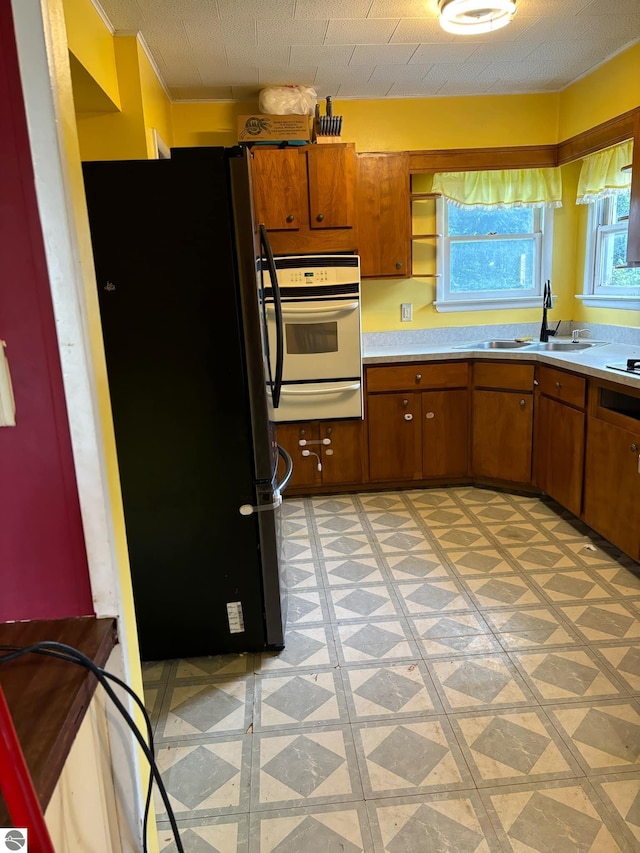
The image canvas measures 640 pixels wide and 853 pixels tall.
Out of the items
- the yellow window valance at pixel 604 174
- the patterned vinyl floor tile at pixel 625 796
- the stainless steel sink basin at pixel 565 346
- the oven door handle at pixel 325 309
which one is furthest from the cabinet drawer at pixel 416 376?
the patterned vinyl floor tile at pixel 625 796

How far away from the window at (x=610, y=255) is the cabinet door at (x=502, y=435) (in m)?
0.92

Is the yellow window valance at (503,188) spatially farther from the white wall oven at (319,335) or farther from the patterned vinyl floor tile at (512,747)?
the patterned vinyl floor tile at (512,747)

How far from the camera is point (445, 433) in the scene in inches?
149

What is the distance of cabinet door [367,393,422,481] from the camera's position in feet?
12.2

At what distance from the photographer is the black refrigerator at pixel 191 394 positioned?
1843 millimetres

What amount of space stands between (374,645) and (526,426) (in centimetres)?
186

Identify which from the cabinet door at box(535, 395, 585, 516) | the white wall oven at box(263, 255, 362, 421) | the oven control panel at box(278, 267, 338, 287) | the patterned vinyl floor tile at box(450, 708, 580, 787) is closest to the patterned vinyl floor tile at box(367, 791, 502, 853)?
the patterned vinyl floor tile at box(450, 708, 580, 787)

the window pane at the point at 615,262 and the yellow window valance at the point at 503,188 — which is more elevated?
the yellow window valance at the point at 503,188

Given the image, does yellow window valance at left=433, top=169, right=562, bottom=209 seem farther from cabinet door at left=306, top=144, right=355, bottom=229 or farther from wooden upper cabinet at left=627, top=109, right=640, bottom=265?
wooden upper cabinet at left=627, top=109, right=640, bottom=265

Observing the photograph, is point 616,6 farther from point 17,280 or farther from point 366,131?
point 17,280

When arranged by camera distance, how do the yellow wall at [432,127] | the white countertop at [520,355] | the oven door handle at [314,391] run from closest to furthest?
the yellow wall at [432,127], the white countertop at [520,355], the oven door handle at [314,391]

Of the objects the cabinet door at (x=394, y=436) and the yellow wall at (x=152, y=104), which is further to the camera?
the cabinet door at (x=394, y=436)

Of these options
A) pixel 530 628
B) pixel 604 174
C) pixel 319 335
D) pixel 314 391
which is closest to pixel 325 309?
pixel 319 335

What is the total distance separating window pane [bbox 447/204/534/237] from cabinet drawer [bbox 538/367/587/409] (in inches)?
49.4
